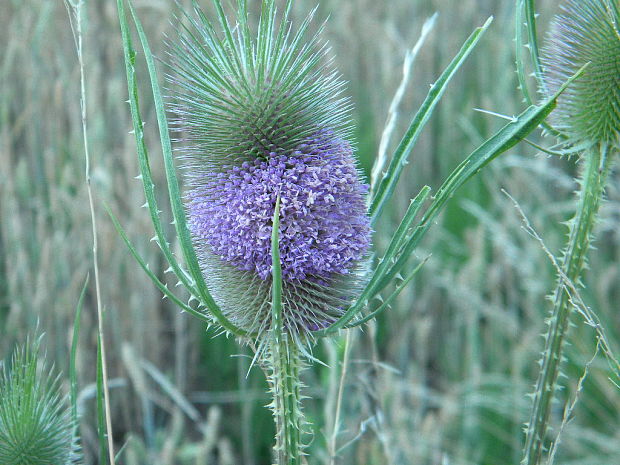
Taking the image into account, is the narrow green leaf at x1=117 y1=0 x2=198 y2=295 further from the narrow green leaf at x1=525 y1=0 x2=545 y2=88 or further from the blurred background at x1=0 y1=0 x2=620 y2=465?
the blurred background at x1=0 y1=0 x2=620 y2=465

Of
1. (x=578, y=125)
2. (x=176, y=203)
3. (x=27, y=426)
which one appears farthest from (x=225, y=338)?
(x=176, y=203)

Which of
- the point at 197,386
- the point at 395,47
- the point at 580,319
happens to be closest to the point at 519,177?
the point at 580,319

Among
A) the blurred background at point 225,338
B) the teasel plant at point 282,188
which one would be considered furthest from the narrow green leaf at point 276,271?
the blurred background at point 225,338

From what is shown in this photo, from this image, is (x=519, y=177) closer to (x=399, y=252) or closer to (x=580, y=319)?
(x=580, y=319)

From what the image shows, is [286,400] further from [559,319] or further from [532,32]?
[532,32]

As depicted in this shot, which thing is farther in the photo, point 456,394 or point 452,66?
point 456,394

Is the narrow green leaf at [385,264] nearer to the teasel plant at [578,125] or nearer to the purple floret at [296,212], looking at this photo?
the purple floret at [296,212]
